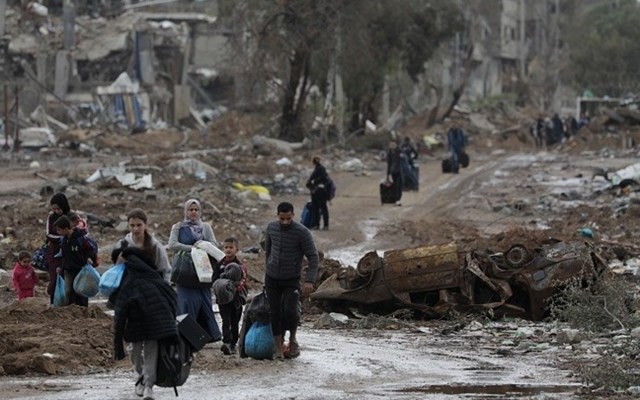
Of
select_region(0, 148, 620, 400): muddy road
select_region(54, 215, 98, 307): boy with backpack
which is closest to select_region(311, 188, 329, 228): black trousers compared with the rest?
select_region(0, 148, 620, 400): muddy road

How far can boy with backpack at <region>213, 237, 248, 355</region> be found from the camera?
12.3m

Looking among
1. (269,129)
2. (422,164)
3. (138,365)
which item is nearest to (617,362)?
(138,365)

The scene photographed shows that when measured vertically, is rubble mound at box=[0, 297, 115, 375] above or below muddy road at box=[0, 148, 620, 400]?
above

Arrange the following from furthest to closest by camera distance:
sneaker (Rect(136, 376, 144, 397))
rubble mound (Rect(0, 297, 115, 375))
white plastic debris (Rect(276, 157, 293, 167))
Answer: white plastic debris (Rect(276, 157, 293, 167)) < rubble mound (Rect(0, 297, 115, 375)) < sneaker (Rect(136, 376, 144, 397))

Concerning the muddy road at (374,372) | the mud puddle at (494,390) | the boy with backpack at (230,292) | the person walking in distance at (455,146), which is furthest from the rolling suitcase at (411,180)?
the mud puddle at (494,390)

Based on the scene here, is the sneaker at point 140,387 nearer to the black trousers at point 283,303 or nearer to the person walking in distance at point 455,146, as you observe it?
the black trousers at point 283,303

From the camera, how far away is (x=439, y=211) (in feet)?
98.3

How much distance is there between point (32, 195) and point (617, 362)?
66.2ft

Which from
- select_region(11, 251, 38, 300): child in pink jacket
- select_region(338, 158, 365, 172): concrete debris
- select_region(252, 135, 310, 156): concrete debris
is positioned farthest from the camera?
select_region(252, 135, 310, 156): concrete debris

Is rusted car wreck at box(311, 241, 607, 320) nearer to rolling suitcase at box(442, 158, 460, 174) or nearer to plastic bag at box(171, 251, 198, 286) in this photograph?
plastic bag at box(171, 251, 198, 286)

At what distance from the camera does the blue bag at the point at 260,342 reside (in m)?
12.2

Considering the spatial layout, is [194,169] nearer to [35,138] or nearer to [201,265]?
[35,138]

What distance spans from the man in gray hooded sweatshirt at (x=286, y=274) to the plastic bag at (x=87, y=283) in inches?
59.9

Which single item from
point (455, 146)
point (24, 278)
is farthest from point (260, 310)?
point (455, 146)
